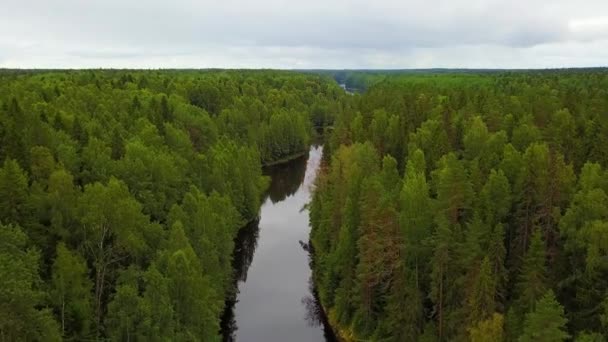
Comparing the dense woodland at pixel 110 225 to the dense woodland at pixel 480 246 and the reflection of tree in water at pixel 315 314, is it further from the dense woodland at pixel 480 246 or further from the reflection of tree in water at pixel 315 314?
the dense woodland at pixel 480 246

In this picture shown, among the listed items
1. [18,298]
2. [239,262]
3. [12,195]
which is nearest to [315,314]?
[239,262]

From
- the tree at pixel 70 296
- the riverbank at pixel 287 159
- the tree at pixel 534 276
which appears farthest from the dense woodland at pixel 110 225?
the riverbank at pixel 287 159

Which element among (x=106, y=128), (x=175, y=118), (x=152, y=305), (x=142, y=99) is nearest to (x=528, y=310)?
(x=152, y=305)

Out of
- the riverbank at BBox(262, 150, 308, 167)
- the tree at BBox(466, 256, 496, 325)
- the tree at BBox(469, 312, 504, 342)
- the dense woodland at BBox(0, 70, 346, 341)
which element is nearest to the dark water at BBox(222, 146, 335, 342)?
the dense woodland at BBox(0, 70, 346, 341)

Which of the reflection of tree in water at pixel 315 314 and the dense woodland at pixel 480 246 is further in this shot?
the reflection of tree in water at pixel 315 314

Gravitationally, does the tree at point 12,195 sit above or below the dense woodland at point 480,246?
above

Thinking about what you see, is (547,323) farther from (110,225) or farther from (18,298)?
(110,225)

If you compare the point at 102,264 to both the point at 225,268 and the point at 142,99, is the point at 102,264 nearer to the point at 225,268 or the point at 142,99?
the point at 225,268
